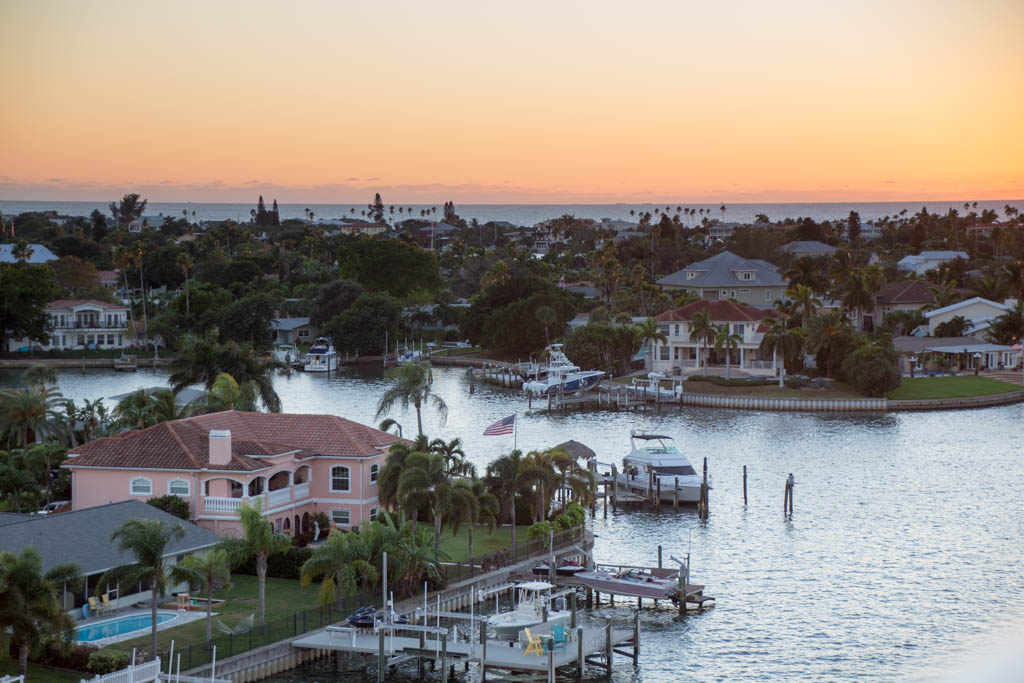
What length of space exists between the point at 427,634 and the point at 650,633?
920cm

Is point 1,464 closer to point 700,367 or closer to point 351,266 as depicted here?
point 700,367

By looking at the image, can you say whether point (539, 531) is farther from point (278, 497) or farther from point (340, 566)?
point (340, 566)

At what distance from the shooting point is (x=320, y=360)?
13725 centimetres

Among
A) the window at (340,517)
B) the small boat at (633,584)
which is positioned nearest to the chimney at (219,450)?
the window at (340,517)

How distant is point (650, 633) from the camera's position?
157 feet

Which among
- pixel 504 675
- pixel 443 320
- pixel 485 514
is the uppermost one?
pixel 443 320

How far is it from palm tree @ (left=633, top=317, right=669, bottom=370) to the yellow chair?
79.2 meters

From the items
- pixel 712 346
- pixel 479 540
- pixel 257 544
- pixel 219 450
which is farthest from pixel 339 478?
pixel 712 346

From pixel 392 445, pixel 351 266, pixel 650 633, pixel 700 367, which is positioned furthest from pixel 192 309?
pixel 650 633

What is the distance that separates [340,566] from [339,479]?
12069 mm

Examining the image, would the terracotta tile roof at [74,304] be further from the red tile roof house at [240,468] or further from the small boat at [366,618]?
the small boat at [366,618]

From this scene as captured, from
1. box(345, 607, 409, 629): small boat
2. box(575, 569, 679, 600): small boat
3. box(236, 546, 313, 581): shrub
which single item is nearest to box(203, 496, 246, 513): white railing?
box(236, 546, 313, 581): shrub

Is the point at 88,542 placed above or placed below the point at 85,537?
below

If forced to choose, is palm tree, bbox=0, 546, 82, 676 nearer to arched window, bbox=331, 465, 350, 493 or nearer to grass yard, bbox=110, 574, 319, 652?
grass yard, bbox=110, 574, 319, 652
